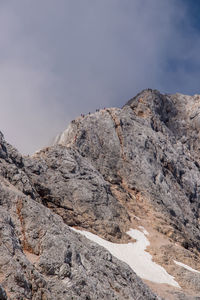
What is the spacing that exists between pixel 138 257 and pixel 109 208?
26.3 ft

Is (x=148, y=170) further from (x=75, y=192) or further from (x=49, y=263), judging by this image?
(x=49, y=263)

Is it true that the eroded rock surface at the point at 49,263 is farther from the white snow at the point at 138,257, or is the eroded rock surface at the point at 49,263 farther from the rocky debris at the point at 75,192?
the rocky debris at the point at 75,192

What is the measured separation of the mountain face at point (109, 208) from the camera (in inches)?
976

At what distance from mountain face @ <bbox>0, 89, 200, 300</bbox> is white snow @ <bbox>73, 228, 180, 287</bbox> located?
15 centimetres

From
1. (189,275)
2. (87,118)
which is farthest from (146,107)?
(189,275)

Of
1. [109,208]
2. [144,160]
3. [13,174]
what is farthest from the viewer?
[144,160]

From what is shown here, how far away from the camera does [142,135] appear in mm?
69875

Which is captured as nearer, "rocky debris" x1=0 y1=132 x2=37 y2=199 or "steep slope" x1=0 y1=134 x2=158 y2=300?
"steep slope" x1=0 y1=134 x2=158 y2=300

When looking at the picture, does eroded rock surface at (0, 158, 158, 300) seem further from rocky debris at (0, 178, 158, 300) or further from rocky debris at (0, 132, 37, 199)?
rocky debris at (0, 132, 37, 199)

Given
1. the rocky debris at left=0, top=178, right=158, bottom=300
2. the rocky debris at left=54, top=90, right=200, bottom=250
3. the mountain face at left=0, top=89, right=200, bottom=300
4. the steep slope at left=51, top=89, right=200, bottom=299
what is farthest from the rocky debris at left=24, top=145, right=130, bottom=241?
the rocky debris at left=0, top=178, right=158, bottom=300

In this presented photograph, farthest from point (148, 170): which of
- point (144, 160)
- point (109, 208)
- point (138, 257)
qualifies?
point (138, 257)

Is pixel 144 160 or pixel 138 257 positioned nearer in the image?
pixel 138 257

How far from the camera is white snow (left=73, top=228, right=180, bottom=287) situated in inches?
1690

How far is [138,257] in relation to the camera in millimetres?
46844
